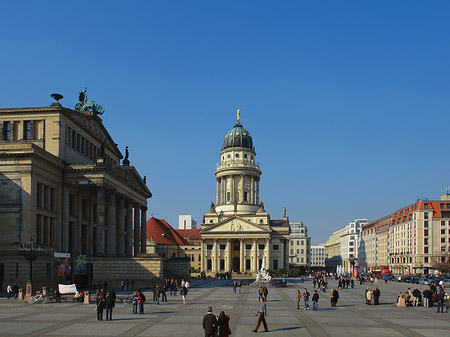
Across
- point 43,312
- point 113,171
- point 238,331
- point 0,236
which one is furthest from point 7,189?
point 238,331

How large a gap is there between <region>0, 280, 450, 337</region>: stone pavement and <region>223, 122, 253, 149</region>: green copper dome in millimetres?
123748

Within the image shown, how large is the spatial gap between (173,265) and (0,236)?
35.6m

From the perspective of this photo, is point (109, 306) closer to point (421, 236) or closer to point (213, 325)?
point (213, 325)

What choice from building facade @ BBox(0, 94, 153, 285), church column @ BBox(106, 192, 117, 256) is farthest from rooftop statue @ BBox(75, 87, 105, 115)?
church column @ BBox(106, 192, 117, 256)

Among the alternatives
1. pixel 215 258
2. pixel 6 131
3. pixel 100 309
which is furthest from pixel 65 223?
pixel 215 258

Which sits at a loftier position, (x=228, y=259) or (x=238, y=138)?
(x=238, y=138)

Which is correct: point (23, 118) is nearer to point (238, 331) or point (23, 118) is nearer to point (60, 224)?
point (60, 224)

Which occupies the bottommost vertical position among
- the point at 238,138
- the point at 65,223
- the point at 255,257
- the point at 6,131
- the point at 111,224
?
the point at 255,257

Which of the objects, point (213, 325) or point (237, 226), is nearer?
point (213, 325)

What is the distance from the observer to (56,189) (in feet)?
204

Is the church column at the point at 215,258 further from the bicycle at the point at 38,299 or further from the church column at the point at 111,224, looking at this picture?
the bicycle at the point at 38,299

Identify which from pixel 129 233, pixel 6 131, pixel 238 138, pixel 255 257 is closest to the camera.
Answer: pixel 6 131

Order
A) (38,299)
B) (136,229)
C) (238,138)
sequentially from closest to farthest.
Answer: (38,299), (136,229), (238,138)

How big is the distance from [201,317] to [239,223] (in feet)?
385
